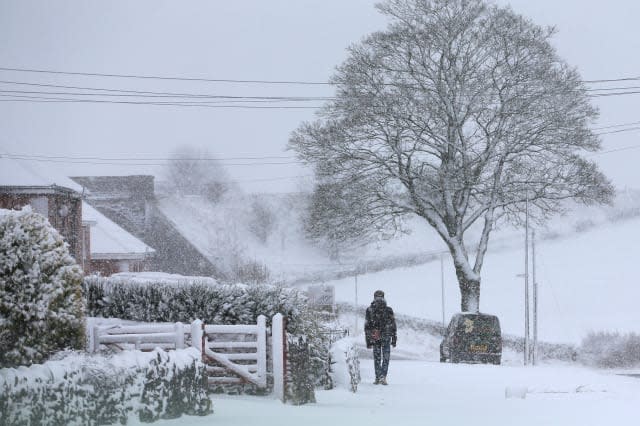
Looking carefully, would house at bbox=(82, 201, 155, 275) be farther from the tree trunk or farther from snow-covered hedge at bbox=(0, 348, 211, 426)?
snow-covered hedge at bbox=(0, 348, 211, 426)

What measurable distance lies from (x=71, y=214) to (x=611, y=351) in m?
21.9

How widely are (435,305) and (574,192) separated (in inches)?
1000

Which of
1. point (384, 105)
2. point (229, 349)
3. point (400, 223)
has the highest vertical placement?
point (384, 105)

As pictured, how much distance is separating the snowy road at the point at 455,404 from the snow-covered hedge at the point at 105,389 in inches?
10.9

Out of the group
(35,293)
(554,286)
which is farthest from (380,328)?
(554,286)

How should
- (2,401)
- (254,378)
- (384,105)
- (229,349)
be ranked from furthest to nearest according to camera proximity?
(384,105)
(229,349)
(254,378)
(2,401)

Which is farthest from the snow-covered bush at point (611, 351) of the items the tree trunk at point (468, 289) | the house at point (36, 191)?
the house at point (36, 191)

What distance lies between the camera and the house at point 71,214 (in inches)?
1281

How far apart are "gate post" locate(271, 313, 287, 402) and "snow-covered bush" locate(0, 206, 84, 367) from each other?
151 inches

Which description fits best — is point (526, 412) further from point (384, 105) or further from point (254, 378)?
point (384, 105)

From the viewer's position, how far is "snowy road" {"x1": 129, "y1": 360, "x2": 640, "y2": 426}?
11.8m

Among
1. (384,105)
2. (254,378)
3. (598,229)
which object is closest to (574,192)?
(384,105)

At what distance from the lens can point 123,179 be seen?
63500 mm

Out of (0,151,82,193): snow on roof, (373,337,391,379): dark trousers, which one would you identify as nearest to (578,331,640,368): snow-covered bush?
(373,337,391,379): dark trousers
